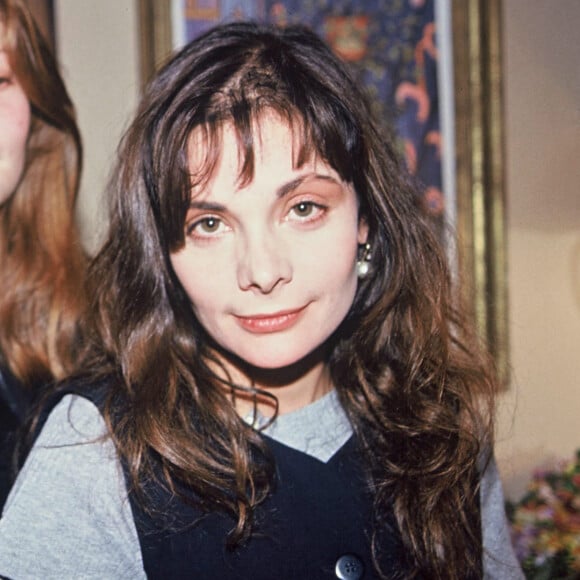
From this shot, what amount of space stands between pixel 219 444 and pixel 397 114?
1428 mm

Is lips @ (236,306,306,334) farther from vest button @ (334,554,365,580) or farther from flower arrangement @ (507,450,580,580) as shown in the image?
flower arrangement @ (507,450,580,580)

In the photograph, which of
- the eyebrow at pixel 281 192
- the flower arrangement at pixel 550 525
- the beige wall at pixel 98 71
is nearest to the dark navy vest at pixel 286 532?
the eyebrow at pixel 281 192

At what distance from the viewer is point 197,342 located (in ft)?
4.33

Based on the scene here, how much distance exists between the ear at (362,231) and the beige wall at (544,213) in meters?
1.29

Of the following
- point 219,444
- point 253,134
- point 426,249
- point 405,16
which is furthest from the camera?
point 405,16

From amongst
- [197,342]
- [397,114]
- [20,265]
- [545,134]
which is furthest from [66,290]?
[545,134]

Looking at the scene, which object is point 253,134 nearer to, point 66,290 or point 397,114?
point 66,290

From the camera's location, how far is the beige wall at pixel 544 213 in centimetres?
251

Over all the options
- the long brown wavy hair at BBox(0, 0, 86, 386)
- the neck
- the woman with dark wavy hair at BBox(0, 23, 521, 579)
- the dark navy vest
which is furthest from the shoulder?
the long brown wavy hair at BBox(0, 0, 86, 386)

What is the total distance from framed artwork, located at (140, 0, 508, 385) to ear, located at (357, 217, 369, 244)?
3.66 feet

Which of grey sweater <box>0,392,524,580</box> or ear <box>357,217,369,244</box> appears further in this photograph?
ear <box>357,217,369,244</box>

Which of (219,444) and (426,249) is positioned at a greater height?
(426,249)

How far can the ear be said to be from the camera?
133cm

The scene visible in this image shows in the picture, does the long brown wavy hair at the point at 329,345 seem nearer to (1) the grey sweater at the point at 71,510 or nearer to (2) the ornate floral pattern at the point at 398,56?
(1) the grey sweater at the point at 71,510
